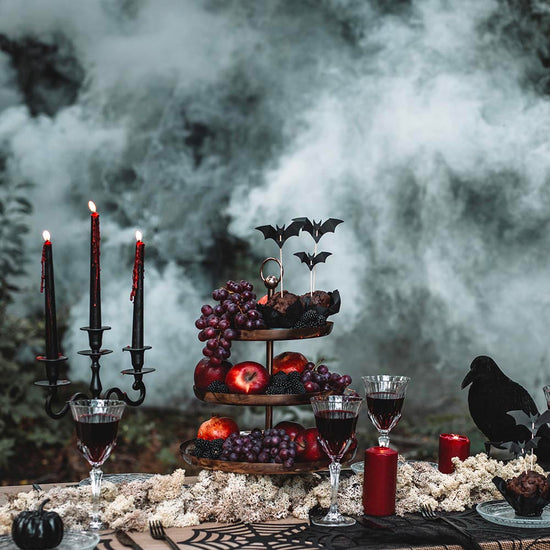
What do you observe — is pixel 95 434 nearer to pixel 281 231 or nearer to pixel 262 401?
pixel 262 401

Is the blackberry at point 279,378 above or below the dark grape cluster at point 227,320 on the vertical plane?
below

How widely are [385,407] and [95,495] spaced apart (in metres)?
0.73

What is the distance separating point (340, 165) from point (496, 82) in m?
1.11

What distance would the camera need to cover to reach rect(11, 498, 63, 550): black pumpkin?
1.45 meters

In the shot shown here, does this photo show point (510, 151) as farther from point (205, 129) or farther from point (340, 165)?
point (205, 129)

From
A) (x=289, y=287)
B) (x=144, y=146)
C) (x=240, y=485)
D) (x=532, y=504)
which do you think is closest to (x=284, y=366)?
(x=240, y=485)

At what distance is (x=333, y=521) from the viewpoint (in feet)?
5.72

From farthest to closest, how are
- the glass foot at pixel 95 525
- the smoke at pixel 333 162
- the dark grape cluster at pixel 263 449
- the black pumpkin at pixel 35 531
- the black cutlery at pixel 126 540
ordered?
the smoke at pixel 333 162
the dark grape cluster at pixel 263 449
the glass foot at pixel 95 525
the black cutlery at pixel 126 540
the black pumpkin at pixel 35 531

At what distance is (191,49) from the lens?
4.72 meters

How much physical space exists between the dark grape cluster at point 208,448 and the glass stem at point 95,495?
256 millimetres

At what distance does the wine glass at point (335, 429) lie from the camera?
1723 mm

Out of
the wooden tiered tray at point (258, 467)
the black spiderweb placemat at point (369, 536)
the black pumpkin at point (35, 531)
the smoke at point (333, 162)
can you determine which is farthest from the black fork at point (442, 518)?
the smoke at point (333, 162)

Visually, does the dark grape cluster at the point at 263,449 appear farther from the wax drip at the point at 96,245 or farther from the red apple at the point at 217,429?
the wax drip at the point at 96,245

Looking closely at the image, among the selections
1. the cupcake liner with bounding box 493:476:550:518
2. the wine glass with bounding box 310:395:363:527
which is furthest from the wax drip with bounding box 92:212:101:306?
the cupcake liner with bounding box 493:476:550:518
